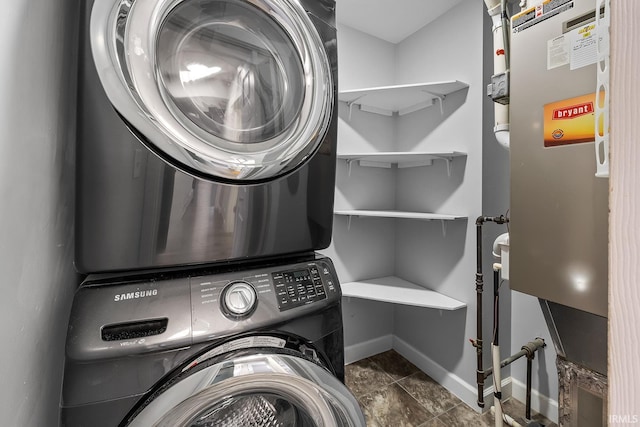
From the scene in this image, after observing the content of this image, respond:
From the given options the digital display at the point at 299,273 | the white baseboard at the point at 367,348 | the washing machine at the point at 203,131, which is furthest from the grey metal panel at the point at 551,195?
the white baseboard at the point at 367,348

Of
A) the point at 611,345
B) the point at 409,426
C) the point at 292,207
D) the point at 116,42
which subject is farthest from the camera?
the point at 409,426

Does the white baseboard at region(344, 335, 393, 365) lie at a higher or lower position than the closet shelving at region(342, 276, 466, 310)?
lower

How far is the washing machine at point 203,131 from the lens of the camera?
53 centimetres

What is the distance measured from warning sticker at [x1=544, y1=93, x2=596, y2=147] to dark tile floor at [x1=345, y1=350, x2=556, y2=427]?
1.53m

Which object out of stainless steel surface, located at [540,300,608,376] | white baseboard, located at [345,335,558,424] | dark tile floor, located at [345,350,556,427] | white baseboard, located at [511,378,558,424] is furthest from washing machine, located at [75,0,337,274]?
white baseboard, located at [511,378,558,424]

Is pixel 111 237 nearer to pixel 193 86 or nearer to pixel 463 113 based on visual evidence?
pixel 193 86

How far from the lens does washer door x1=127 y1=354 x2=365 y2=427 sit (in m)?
0.49

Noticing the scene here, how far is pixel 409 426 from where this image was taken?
1.47 m

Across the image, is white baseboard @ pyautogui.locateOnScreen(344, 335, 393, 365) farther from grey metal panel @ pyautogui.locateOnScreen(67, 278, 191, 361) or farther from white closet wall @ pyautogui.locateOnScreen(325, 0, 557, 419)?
grey metal panel @ pyautogui.locateOnScreen(67, 278, 191, 361)

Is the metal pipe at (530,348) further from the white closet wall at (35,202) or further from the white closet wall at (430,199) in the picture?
the white closet wall at (35,202)

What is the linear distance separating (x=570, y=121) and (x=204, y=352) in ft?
4.29

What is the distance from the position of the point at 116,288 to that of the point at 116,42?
1.60 feet

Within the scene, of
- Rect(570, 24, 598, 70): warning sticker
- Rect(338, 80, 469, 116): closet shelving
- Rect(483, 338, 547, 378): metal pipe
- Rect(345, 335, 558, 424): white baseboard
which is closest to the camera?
Rect(570, 24, 598, 70): warning sticker

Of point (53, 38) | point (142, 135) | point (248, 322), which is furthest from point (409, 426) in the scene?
point (53, 38)
